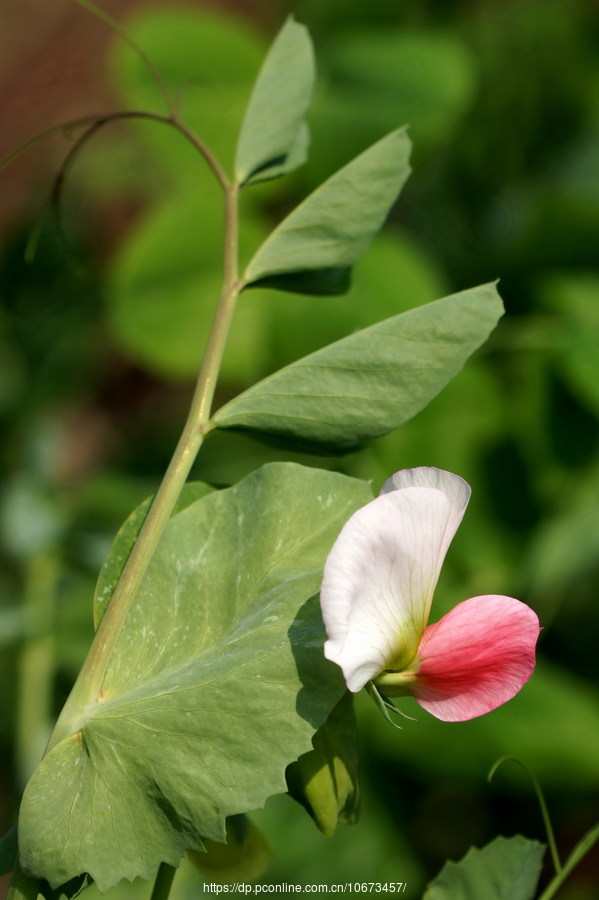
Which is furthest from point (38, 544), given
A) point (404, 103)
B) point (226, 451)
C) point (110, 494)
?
point (404, 103)

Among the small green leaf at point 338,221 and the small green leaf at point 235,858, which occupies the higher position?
the small green leaf at point 338,221

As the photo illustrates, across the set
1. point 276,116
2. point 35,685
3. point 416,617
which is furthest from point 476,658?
point 35,685

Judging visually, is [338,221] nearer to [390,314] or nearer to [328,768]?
[328,768]

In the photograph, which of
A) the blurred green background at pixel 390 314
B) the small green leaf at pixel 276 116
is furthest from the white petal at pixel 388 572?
the blurred green background at pixel 390 314

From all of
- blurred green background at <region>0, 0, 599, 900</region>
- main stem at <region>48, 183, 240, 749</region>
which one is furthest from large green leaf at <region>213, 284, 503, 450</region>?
blurred green background at <region>0, 0, 599, 900</region>

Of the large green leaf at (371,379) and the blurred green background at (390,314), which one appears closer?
the large green leaf at (371,379)

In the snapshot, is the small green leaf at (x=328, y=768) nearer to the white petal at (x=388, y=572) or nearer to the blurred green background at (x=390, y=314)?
the white petal at (x=388, y=572)
